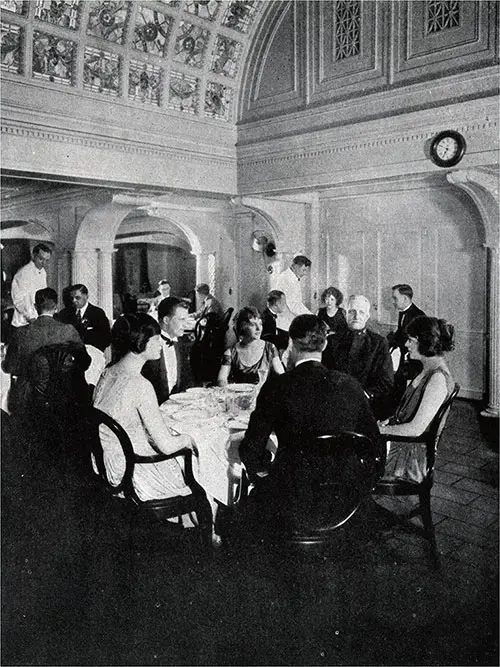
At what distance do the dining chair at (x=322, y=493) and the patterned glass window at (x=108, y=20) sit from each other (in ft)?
17.0

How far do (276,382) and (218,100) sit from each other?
5.54 meters

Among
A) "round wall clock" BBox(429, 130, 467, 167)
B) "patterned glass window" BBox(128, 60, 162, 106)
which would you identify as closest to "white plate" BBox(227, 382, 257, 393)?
"round wall clock" BBox(429, 130, 467, 167)

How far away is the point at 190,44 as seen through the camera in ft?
21.5

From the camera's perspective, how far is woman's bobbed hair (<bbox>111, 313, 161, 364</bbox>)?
314 cm

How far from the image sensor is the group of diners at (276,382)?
8.32 feet

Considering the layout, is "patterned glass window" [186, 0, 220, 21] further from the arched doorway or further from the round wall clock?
the arched doorway

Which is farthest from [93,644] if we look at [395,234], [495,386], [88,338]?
[395,234]

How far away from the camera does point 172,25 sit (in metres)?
6.26

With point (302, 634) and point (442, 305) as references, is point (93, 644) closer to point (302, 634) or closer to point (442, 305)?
point (302, 634)

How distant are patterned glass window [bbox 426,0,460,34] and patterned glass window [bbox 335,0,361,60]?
81 cm

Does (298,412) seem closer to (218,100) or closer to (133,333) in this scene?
(133,333)

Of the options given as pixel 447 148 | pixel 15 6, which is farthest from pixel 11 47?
pixel 447 148

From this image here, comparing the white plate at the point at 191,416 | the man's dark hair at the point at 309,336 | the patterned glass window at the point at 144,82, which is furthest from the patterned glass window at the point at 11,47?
the man's dark hair at the point at 309,336

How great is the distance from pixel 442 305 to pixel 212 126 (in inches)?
146
